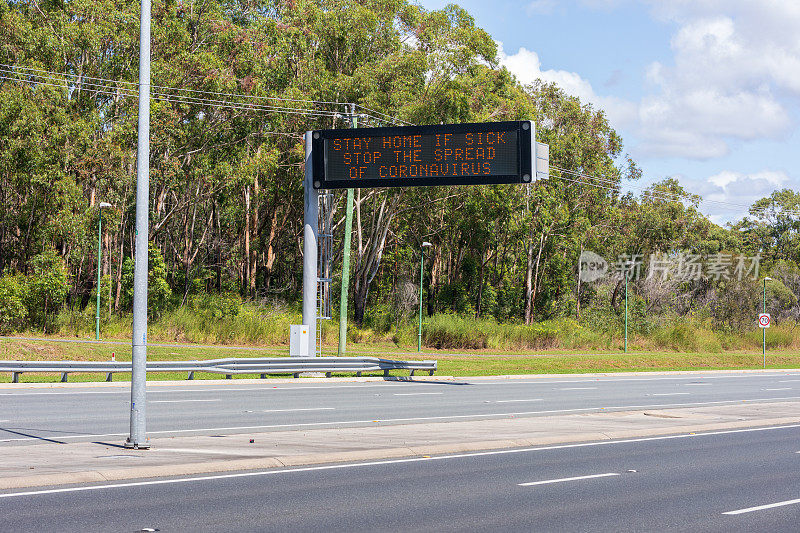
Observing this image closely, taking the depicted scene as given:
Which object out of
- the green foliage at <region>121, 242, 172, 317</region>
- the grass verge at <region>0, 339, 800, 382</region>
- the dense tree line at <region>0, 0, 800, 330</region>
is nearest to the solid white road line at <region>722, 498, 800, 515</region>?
the grass verge at <region>0, 339, 800, 382</region>

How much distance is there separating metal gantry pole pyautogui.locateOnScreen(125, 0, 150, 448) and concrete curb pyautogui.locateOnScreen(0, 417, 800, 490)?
1.51m

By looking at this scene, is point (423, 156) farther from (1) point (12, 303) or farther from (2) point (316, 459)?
(1) point (12, 303)

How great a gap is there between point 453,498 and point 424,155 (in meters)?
16.7

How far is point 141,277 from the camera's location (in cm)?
1254

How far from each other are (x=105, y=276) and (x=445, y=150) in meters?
30.4

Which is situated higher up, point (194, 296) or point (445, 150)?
point (445, 150)

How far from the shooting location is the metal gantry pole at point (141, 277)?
40.2ft

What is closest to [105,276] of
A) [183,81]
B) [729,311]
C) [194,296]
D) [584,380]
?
[194,296]

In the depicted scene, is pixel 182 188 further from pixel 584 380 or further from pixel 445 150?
pixel 445 150

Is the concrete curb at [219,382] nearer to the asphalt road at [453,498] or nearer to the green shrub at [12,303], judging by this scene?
the asphalt road at [453,498]

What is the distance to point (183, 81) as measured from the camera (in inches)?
1949

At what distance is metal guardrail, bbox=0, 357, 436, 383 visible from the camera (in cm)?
2456

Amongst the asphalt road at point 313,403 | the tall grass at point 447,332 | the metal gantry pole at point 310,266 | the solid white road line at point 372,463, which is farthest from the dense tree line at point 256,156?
the solid white road line at point 372,463

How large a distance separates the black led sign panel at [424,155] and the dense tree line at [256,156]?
14.3 meters
